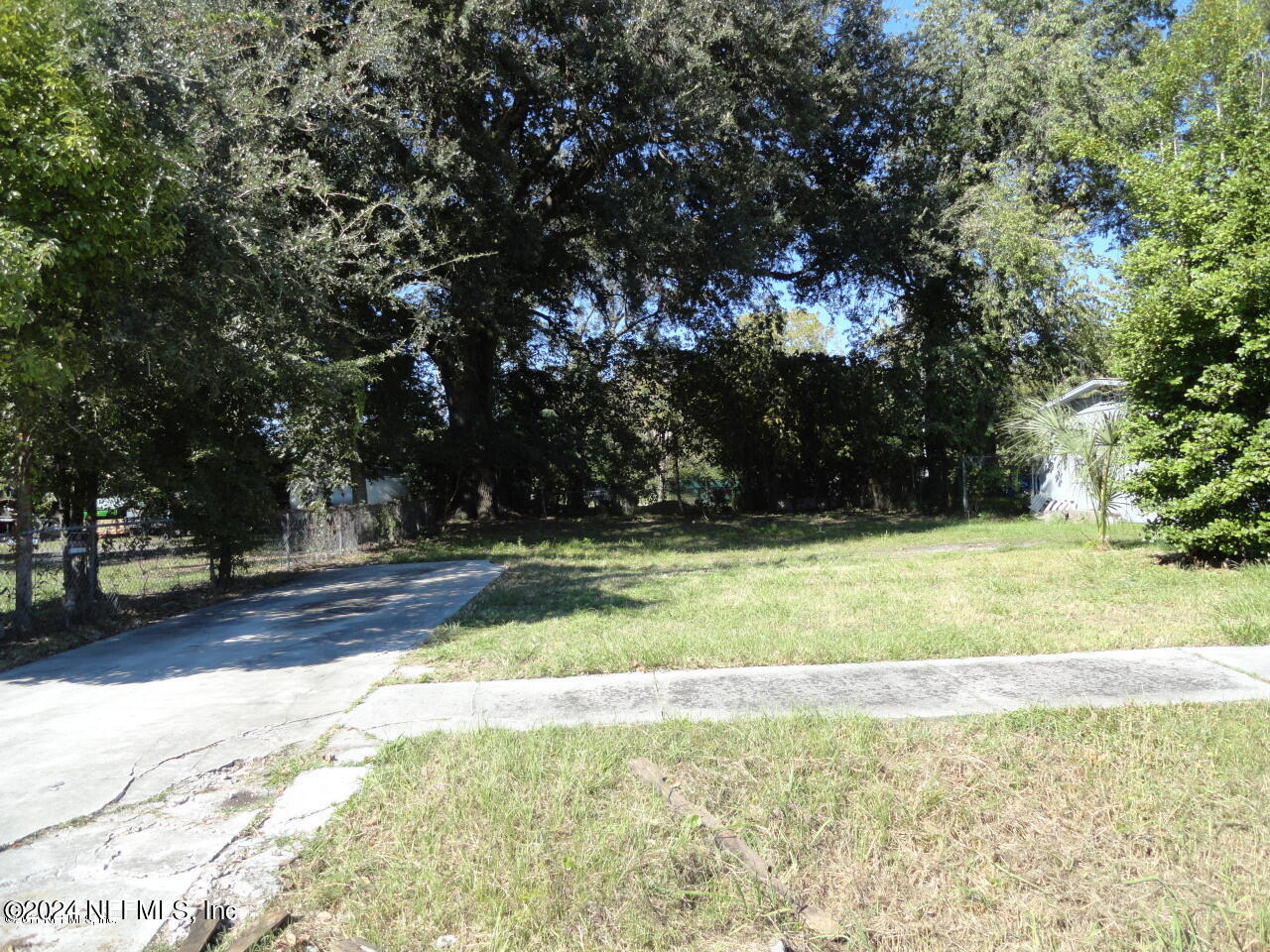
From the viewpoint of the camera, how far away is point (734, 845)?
363 centimetres

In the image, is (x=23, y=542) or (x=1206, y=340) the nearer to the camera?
(x=23, y=542)

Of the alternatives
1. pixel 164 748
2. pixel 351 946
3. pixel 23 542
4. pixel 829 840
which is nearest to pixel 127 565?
pixel 23 542

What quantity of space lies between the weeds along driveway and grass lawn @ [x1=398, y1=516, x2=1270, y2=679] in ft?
3.09

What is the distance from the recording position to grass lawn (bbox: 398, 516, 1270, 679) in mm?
6852

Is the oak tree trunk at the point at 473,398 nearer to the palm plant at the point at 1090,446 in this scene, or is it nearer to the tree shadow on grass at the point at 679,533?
the tree shadow on grass at the point at 679,533

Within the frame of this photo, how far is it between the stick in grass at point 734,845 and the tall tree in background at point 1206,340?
9340 millimetres

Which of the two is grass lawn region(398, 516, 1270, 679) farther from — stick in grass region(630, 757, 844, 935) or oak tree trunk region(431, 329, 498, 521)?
oak tree trunk region(431, 329, 498, 521)

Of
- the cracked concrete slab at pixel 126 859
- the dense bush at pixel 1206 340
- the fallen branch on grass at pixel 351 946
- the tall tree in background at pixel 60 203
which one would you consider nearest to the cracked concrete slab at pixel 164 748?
the cracked concrete slab at pixel 126 859

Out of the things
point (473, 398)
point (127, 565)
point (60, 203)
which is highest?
point (473, 398)

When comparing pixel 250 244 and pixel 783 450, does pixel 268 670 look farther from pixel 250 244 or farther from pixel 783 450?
pixel 783 450

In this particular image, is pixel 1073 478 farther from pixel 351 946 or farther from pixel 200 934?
pixel 200 934

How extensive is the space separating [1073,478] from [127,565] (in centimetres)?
2020

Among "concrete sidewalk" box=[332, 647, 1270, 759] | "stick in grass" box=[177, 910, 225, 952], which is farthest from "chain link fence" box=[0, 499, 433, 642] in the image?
"stick in grass" box=[177, 910, 225, 952]

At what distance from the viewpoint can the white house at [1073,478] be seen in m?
17.7
